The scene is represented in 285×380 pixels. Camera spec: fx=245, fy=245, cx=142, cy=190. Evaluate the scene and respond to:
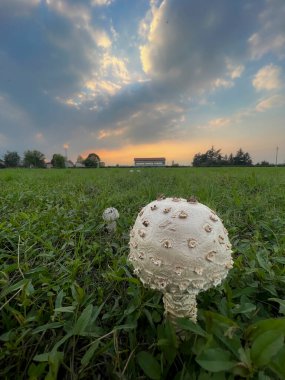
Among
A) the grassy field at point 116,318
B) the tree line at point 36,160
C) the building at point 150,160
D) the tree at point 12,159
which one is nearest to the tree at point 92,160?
the tree line at point 36,160

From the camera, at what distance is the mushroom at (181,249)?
1.21 m

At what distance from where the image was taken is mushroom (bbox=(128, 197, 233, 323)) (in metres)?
1.21

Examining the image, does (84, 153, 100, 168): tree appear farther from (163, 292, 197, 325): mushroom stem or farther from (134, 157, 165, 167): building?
(163, 292, 197, 325): mushroom stem

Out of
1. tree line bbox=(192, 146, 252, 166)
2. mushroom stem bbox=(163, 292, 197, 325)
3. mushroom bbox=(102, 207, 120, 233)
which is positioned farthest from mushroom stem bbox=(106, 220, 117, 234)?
tree line bbox=(192, 146, 252, 166)

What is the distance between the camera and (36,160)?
248ft

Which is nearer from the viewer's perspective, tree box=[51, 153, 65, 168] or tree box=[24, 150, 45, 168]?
tree box=[51, 153, 65, 168]

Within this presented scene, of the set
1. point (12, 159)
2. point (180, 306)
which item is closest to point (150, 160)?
point (12, 159)

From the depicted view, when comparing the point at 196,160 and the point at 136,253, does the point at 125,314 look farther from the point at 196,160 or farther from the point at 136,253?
the point at 196,160

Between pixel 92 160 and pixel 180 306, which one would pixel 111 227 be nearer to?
pixel 180 306

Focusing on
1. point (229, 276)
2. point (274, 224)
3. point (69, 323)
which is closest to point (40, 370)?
point (69, 323)

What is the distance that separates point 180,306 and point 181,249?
1.48 ft

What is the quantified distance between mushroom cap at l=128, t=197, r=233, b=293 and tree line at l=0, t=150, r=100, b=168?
2675 inches

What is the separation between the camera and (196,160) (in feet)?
229

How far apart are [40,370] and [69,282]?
0.71 m
